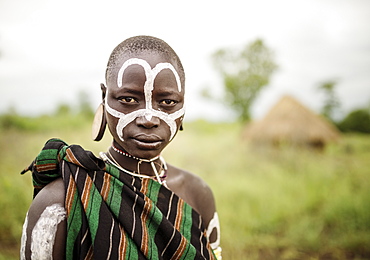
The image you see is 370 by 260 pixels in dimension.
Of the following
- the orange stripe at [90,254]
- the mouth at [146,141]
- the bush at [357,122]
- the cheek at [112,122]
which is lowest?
the bush at [357,122]

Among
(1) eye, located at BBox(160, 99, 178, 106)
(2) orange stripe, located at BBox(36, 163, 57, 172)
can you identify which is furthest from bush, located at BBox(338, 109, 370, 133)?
(2) orange stripe, located at BBox(36, 163, 57, 172)

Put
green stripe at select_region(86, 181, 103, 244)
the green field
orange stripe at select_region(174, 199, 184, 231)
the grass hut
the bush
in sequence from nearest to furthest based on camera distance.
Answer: green stripe at select_region(86, 181, 103, 244), orange stripe at select_region(174, 199, 184, 231), the green field, the grass hut, the bush

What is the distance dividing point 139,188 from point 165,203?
0.14 metres

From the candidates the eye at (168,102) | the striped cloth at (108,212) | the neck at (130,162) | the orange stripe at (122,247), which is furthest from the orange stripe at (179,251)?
the eye at (168,102)

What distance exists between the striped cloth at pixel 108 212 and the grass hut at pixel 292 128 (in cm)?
746

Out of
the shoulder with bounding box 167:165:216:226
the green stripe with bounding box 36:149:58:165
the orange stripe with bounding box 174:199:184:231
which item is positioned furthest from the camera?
the shoulder with bounding box 167:165:216:226

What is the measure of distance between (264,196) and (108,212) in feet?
14.8

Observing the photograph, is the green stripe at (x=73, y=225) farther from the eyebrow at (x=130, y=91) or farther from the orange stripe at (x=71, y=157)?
the eyebrow at (x=130, y=91)

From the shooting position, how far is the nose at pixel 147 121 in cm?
133

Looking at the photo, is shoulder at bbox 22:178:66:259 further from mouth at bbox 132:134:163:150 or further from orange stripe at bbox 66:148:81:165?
mouth at bbox 132:134:163:150

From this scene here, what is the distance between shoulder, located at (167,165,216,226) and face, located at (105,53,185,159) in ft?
1.09

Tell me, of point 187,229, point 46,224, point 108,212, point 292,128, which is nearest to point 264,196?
point 292,128

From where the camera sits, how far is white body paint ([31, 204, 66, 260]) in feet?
4.05

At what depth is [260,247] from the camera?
430 centimetres
